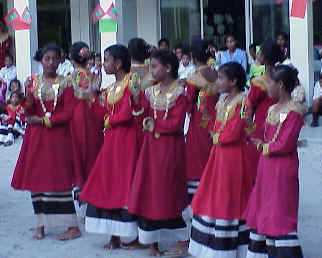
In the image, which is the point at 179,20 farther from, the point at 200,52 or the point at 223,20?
the point at 200,52

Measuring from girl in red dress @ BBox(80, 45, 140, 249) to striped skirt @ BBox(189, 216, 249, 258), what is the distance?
2.41ft

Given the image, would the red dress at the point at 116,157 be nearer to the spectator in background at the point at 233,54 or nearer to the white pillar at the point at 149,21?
the spectator in background at the point at 233,54

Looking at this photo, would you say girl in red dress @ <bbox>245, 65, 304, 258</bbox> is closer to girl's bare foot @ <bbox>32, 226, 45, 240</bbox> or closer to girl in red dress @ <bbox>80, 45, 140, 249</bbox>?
girl in red dress @ <bbox>80, 45, 140, 249</bbox>

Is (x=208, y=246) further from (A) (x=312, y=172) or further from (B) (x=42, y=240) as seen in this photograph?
(A) (x=312, y=172)

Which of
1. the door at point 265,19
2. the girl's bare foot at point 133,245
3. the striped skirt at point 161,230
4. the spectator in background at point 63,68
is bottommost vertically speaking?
the girl's bare foot at point 133,245

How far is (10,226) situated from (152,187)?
212 cm

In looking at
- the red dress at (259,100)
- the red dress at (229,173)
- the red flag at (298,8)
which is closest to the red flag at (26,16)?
the red flag at (298,8)

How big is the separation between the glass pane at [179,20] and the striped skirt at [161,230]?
38.9 feet

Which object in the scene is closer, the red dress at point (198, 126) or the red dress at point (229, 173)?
the red dress at point (229, 173)

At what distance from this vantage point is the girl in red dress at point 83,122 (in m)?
7.46

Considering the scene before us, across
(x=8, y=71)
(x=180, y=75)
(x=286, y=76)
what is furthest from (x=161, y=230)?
(x=8, y=71)

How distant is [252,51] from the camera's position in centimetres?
1560

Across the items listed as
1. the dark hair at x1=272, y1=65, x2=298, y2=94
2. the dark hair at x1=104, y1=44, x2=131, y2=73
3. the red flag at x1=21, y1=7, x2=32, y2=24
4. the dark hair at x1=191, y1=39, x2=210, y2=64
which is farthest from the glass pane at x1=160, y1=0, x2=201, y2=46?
the dark hair at x1=272, y1=65, x2=298, y2=94

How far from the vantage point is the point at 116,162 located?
22.6ft
